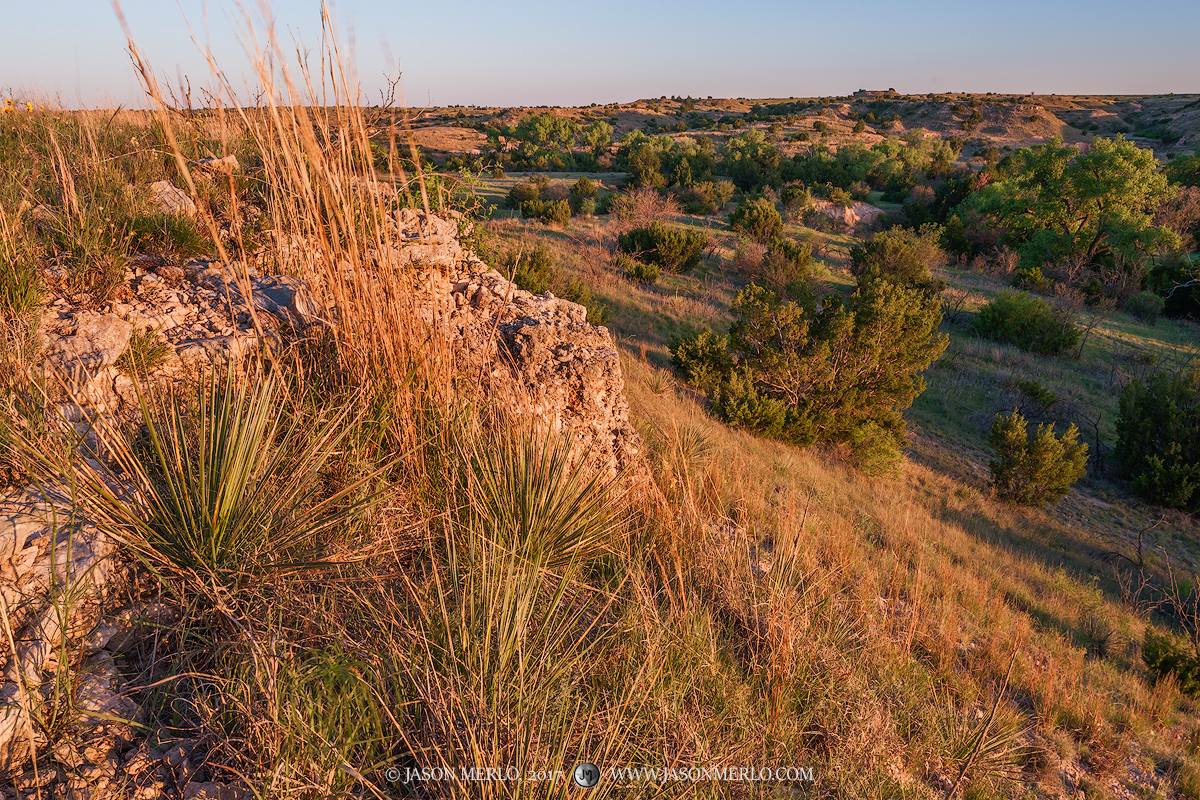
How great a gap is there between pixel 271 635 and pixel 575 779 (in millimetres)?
1019

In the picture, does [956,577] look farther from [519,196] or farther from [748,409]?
[519,196]

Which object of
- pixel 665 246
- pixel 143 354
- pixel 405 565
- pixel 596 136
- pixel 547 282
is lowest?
pixel 405 565

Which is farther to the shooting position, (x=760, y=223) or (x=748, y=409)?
(x=760, y=223)

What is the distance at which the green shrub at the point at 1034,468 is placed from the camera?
8.49 meters

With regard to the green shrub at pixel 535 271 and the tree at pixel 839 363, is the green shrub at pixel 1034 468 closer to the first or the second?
the tree at pixel 839 363

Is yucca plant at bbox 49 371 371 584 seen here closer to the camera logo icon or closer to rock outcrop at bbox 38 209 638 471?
rock outcrop at bbox 38 209 638 471

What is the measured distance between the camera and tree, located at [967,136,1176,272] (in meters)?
20.1

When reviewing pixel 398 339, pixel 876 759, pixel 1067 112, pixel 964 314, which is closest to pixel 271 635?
pixel 398 339

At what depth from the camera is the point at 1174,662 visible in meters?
4.71

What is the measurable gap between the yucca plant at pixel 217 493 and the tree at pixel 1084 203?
86.9 ft

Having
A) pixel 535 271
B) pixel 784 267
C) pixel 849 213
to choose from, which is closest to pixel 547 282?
pixel 535 271

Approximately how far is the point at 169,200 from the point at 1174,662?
845 cm

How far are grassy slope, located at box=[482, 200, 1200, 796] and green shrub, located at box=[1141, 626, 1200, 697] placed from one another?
0.19 m

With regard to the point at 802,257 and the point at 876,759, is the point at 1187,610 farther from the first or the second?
the point at 802,257
